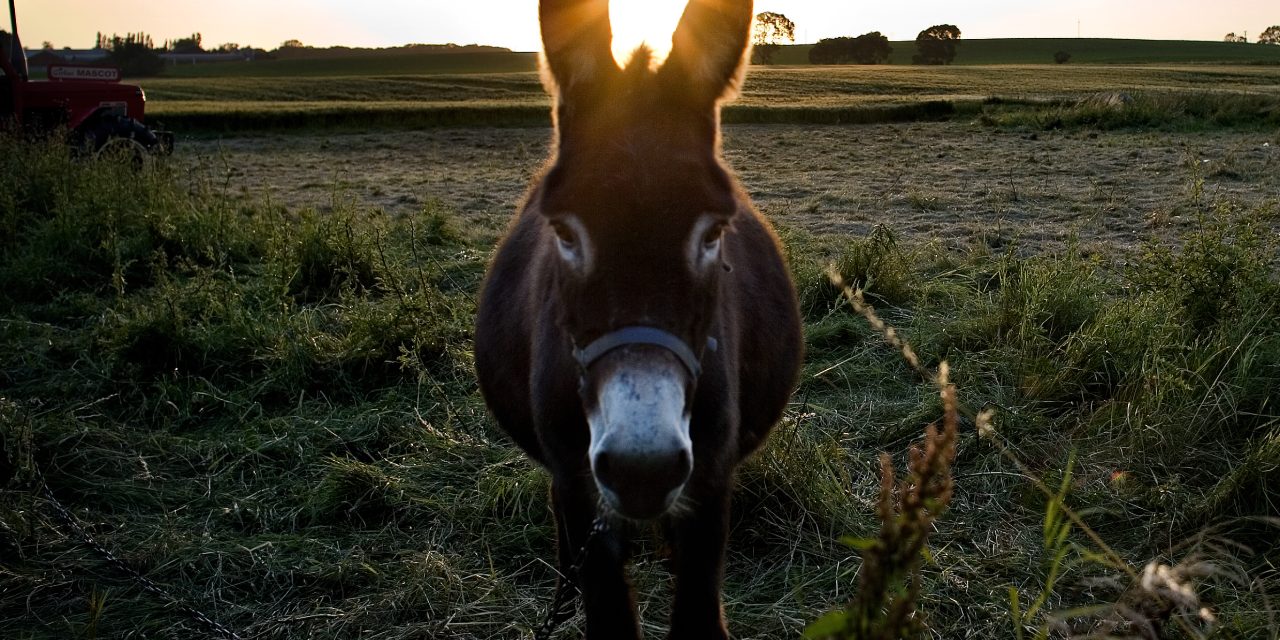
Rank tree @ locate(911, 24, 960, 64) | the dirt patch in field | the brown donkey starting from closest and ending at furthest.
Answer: the brown donkey → the dirt patch in field → tree @ locate(911, 24, 960, 64)

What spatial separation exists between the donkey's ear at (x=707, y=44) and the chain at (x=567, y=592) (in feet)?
4.43

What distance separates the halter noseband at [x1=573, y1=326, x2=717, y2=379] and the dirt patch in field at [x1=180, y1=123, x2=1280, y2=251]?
4571 millimetres

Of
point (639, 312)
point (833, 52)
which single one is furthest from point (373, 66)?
point (639, 312)

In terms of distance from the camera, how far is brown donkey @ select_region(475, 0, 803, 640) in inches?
81.0

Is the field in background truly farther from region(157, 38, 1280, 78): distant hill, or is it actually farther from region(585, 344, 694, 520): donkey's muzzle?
region(585, 344, 694, 520): donkey's muzzle

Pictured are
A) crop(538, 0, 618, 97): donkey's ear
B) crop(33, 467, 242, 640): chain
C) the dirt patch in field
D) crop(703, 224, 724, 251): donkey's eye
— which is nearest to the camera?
crop(703, 224, 724, 251): donkey's eye

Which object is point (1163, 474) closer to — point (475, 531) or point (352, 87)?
point (475, 531)

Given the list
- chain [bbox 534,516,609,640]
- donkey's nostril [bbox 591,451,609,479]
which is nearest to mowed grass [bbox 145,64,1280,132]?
chain [bbox 534,516,609,640]

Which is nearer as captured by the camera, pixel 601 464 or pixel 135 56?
pixel 601 464

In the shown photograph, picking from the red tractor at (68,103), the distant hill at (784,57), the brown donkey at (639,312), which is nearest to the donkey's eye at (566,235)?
the brown donkey at (639,312)

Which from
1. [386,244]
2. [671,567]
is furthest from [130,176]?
[671,567]

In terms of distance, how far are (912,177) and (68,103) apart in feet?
53.9

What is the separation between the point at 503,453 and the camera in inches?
192

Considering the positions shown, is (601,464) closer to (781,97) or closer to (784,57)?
(781,97)
